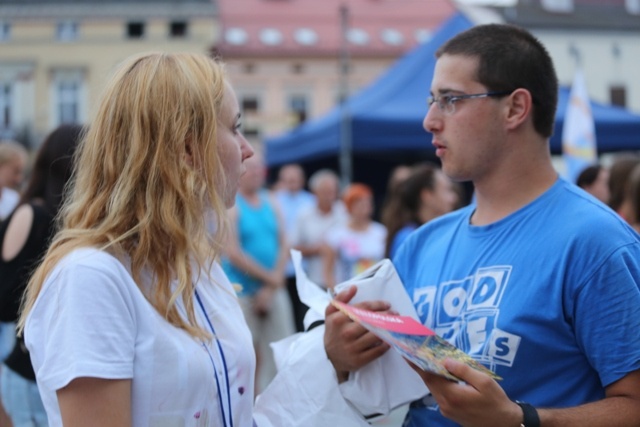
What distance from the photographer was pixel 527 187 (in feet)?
6.95

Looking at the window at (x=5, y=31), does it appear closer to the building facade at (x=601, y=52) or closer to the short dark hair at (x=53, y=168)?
the building facade at (x=601, y=52)

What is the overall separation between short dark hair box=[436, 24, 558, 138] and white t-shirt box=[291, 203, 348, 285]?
5072mm

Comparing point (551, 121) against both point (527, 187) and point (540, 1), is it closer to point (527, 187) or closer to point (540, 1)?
point (527, 187)

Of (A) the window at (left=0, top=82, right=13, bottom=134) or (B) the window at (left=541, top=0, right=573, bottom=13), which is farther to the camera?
(A) the window at (left=0, top=82, right=13, bottom=134)

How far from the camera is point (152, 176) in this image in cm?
169

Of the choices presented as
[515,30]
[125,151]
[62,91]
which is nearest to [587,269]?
[515,30]

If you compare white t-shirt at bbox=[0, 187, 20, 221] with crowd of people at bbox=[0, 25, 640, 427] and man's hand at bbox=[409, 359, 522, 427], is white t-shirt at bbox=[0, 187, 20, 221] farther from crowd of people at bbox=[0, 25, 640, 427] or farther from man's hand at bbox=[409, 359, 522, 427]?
man's hand at bbox=[409, 359, 522, 427]

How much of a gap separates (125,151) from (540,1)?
28917mm

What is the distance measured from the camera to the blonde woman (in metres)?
1.52

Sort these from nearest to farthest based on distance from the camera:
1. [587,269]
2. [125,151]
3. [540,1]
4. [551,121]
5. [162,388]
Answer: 1. [162,388]
2. [125,151]
3. [587,269]
4. [551,121]
5. [540,1]

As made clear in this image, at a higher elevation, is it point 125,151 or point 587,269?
point 125,151

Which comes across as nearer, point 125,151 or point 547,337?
point 125,151

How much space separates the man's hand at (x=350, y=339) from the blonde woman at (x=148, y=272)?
31 centimetres

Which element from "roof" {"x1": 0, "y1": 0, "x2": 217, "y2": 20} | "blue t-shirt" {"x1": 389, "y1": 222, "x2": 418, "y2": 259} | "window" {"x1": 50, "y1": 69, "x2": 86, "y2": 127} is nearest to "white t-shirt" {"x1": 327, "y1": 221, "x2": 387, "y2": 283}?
"blue t-shirt" {"x1": 389, "y1": 222, "x2": 418, "y2": 259}
